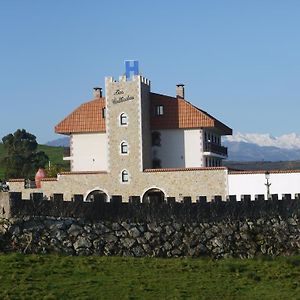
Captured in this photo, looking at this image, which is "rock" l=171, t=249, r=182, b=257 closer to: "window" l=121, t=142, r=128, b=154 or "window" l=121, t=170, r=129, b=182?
"window" l=121, t=170, r=129, b=182

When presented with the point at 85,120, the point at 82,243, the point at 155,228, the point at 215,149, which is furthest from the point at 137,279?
the point at 215,149

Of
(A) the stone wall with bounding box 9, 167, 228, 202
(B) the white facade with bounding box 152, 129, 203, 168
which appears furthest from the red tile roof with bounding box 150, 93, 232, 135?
(A) the stone wall with bounding box 9, 167, 228, 202

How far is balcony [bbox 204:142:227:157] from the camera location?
68.5 meters

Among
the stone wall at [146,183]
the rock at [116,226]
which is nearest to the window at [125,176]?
the stone wall at [146,183]

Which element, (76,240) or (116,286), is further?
(76,240)

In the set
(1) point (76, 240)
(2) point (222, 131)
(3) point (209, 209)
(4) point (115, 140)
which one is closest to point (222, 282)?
(1) point (76, 240)

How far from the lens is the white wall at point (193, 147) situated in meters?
67.4

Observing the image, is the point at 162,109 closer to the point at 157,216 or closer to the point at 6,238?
the point at 157,216

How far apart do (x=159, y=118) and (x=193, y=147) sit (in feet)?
13.6

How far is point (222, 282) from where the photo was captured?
2008cm

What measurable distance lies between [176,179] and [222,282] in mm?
42498

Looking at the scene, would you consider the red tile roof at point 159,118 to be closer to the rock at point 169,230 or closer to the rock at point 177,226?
the rock at point 177,226

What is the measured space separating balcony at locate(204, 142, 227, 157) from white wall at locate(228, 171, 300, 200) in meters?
9.55

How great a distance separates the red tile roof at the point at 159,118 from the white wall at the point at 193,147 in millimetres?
739
